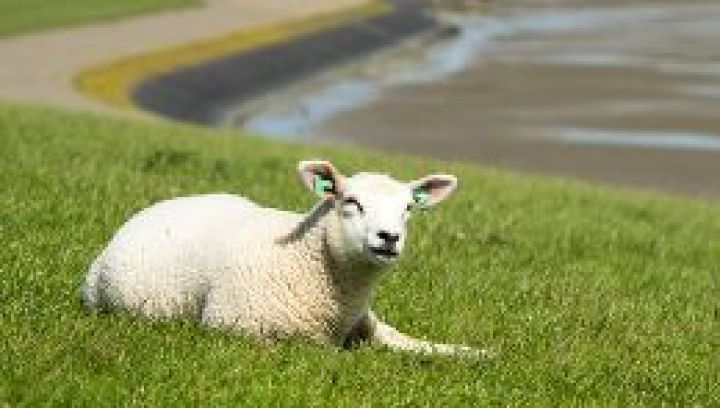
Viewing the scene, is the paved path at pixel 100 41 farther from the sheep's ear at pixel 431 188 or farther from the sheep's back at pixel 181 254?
the sheep's ear at pixel 431 188

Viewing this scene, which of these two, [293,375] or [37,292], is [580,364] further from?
[37,292]

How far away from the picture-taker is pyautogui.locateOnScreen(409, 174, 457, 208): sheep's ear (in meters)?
9.56

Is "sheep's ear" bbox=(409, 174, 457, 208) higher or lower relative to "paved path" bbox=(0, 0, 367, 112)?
higher

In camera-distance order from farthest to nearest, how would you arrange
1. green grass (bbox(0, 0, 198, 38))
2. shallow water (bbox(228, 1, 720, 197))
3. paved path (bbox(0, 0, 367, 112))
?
1. green grass (bbox(0, 0, 198, 38))
2. paved path (bbox(0, 0, 367, 112))
3. shallow water (bbox(228, 1, 720, 197))

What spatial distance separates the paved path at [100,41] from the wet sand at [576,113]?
9900 millimetres

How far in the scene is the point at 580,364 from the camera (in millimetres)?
9938

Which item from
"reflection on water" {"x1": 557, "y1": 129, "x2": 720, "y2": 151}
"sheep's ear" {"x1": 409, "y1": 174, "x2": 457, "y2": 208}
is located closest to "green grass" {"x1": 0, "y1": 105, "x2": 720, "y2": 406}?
"sheep's ear" {"x1": 409, "y1": 174, "x2": 457, "y2": 208}

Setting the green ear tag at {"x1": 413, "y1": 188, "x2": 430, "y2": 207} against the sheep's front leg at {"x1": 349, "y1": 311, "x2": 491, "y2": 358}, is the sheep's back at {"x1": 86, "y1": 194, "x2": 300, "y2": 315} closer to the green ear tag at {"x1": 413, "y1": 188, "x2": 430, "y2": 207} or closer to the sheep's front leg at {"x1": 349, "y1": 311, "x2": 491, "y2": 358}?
the sheep's front leg at {"x1": 349, "y1": 311, "x2": 491, "y2": 358}

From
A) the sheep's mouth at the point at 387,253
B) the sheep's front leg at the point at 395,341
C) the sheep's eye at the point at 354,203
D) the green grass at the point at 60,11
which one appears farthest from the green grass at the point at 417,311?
the green grass at the point at 60,11

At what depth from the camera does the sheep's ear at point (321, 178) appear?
365 inches

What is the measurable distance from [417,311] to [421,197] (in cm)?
198

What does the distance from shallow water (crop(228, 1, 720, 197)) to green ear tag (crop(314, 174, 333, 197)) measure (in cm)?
3018

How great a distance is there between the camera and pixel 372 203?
29.3 ft

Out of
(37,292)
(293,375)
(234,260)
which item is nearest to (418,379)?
(293,375)
